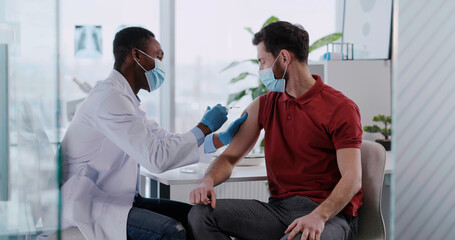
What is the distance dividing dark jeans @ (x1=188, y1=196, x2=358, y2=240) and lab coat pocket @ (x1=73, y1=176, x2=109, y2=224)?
298 mm

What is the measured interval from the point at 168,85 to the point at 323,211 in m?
2.01

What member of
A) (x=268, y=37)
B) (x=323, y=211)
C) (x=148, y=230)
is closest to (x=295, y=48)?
(x=268, y=37)

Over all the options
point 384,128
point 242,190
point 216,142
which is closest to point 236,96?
point 242,190

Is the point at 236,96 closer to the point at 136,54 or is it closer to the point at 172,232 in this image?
the point at 136,54

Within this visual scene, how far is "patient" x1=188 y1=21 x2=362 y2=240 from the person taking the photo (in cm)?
155

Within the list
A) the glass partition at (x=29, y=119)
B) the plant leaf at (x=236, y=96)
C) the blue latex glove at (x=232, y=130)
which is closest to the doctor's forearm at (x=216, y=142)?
the blue latex glove at (x=232, y=130)

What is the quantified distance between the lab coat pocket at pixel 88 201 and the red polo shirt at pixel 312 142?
58 centimetres

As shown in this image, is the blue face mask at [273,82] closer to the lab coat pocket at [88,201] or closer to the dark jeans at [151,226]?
the dark jeans at [151,226]

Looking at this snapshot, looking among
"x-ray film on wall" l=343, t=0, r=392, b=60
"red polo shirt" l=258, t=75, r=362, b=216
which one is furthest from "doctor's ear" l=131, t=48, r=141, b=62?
"x-ray film on wall" l=343, t=0, r=392, b=60

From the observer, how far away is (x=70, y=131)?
1.70 meters

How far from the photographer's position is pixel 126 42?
1802 mm

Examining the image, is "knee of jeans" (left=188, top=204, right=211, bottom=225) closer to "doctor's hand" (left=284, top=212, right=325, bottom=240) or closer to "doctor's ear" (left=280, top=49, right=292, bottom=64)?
"doctor's hand" (left=284, top=212, right=325, bottom=240)

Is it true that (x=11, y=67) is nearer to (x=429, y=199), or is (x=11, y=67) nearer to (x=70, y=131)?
(x=70, y=131)

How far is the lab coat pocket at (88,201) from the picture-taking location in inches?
62.3
